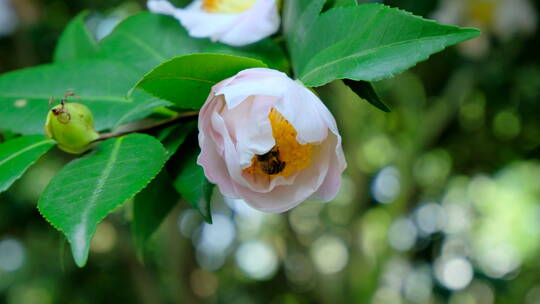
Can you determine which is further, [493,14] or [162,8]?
[493,14]

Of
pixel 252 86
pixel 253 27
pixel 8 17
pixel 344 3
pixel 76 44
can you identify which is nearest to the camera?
pixel 252 86

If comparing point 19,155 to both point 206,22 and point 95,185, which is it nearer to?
point 95,185

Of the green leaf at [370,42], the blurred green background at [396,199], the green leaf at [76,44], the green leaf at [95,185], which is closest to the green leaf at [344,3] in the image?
the green leaf at [370,42]

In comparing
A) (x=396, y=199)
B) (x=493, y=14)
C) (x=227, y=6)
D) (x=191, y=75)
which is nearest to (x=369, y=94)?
(x=191, y=75)

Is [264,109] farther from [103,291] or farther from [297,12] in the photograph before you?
[103,291]

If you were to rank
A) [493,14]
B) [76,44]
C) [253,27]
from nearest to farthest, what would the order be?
[253,27]
[76,44]
[493,14]

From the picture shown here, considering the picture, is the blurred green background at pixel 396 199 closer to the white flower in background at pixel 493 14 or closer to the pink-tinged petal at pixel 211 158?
the white flower in background at pixel 493 14

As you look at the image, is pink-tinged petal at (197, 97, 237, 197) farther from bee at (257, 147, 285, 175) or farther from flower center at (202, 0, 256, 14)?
flower center at (202, 0, 256, 14)
